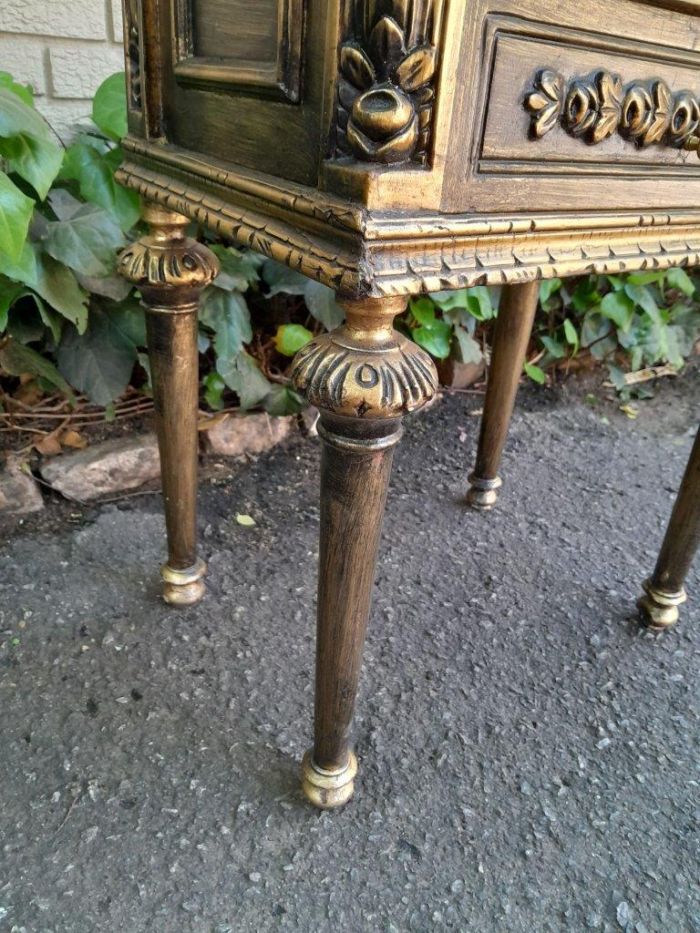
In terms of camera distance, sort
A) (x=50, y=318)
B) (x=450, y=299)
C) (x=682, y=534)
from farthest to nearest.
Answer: (x=450, y=299) → (x=50, y=318) → (x=682, y=534)

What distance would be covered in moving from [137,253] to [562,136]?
1.46ft

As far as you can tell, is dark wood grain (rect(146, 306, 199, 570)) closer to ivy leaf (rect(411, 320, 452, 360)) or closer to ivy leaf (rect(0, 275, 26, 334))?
ivy leaf (rect(0, 275, 26, 334))

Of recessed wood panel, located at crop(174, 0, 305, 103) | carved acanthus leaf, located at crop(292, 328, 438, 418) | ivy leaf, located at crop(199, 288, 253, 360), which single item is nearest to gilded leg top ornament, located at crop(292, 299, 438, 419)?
carved acanthus leaf, located at crop(292, 328, 438, 418)

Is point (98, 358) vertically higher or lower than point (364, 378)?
lower

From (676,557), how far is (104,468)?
859mm

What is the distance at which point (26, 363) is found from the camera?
1.10m

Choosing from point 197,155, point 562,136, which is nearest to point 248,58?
point 197,155

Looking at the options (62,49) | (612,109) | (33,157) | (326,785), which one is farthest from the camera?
(62,49)

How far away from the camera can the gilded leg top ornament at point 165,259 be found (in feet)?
2.48

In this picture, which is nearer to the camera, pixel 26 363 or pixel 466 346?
pixel 26 363

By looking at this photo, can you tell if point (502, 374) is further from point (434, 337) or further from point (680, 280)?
point (680, 280)

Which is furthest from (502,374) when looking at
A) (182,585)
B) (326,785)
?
(326,785)

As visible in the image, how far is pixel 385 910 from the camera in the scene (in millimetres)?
644

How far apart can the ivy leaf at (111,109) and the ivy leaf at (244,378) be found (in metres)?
0.38
